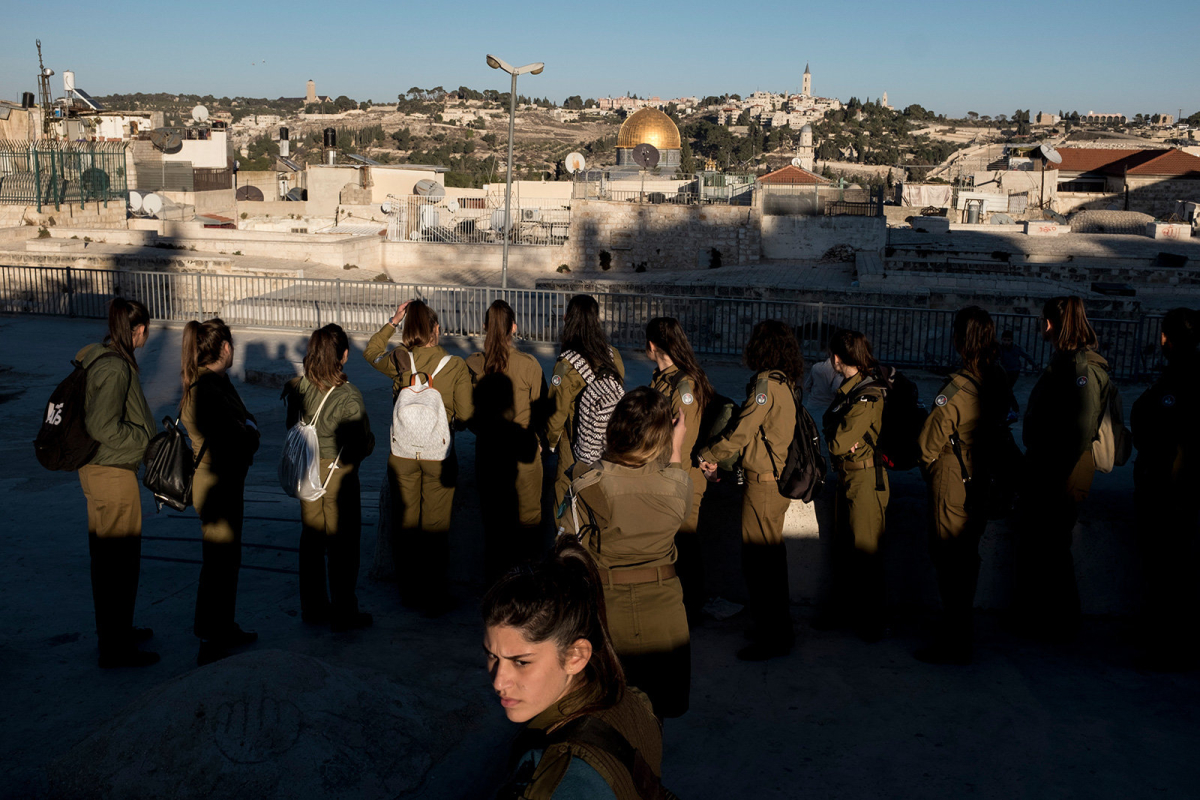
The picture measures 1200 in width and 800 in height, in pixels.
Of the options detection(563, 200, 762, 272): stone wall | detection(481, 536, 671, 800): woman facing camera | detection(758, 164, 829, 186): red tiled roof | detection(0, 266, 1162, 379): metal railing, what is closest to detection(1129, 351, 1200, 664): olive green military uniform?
detection(481, 536, 671, 800): woman facing camera

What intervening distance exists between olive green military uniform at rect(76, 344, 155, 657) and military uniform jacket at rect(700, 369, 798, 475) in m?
2.58

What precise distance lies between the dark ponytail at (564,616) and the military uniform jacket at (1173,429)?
11.1 feet

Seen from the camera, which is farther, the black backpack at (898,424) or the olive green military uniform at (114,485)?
the black backpack at (898,424)

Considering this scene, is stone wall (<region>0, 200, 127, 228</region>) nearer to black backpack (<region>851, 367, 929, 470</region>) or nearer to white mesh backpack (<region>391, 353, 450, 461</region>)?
white mesh backpack (<region>391, 353, 450, 461</region>)

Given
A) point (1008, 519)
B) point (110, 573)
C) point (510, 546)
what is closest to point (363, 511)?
point (510, 546)

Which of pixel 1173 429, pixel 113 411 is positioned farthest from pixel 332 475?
pixel 1173 429

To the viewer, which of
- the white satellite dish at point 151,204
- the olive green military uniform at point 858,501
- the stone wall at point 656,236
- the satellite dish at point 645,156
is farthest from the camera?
the satellite dish at point 645,156

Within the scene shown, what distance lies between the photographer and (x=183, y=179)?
134 ft

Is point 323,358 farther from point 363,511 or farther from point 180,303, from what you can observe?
point 180,303

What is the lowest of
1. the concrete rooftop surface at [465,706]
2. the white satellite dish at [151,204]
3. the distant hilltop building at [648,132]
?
the concrete rooftop surface at [465,706]

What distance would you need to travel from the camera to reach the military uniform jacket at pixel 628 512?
3174 mm

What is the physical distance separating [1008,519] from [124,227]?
29397 millimetres

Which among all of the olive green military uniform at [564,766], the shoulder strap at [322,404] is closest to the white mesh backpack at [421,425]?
the shoulder strap at [322,404]

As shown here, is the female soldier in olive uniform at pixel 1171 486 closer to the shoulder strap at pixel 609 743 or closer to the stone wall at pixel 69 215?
the shoulder strap at pixel 609 743
